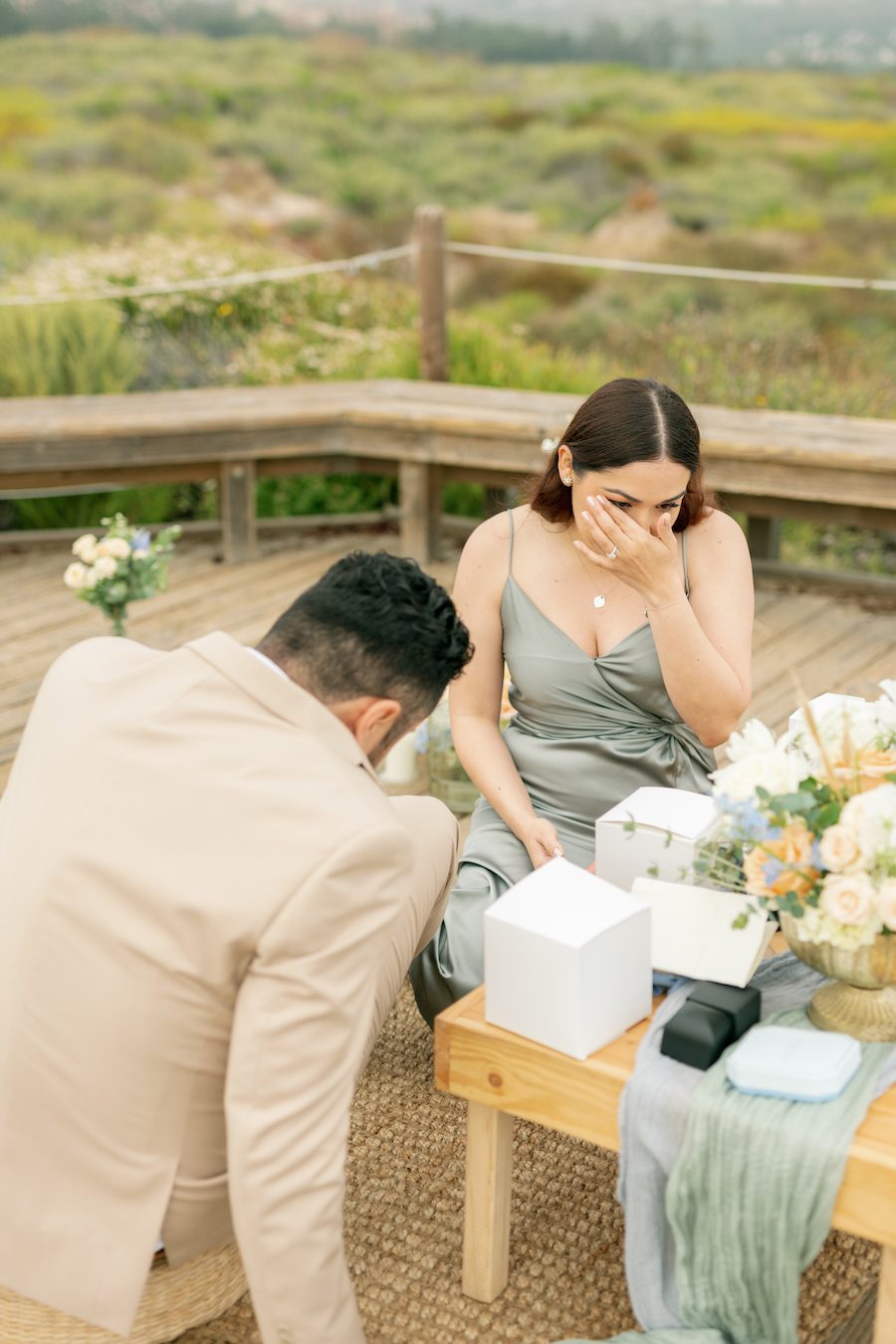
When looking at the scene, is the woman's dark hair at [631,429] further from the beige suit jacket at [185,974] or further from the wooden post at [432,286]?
the wooden post at [432,286]

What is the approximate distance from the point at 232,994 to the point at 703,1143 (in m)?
0.50

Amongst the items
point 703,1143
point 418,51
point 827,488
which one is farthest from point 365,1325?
point 418,51

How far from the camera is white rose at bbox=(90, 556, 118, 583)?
3069 millimetres

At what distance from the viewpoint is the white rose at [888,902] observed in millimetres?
1422

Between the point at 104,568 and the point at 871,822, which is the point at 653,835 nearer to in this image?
the point at 871,822

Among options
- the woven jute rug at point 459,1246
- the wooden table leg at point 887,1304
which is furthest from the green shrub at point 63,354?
the wooden table leg at point 887,1304

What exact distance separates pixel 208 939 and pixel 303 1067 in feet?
0.51

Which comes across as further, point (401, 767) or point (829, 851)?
point (401, 767)

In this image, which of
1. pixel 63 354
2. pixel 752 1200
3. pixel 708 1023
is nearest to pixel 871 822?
pixel 708 1023

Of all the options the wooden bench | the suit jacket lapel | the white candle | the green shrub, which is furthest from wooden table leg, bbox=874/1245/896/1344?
the green shrub

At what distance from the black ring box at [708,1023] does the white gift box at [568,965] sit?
0.07 meters

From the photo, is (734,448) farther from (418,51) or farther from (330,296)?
(418,51)

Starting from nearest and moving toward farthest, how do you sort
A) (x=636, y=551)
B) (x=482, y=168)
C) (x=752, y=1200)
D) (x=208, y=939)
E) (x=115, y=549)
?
(x=208, y=939)
(x=752, y=1200)
(x=636, y=551)
(x=115, y=549)
(x=482, y=168)

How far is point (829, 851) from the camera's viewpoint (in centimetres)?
145
